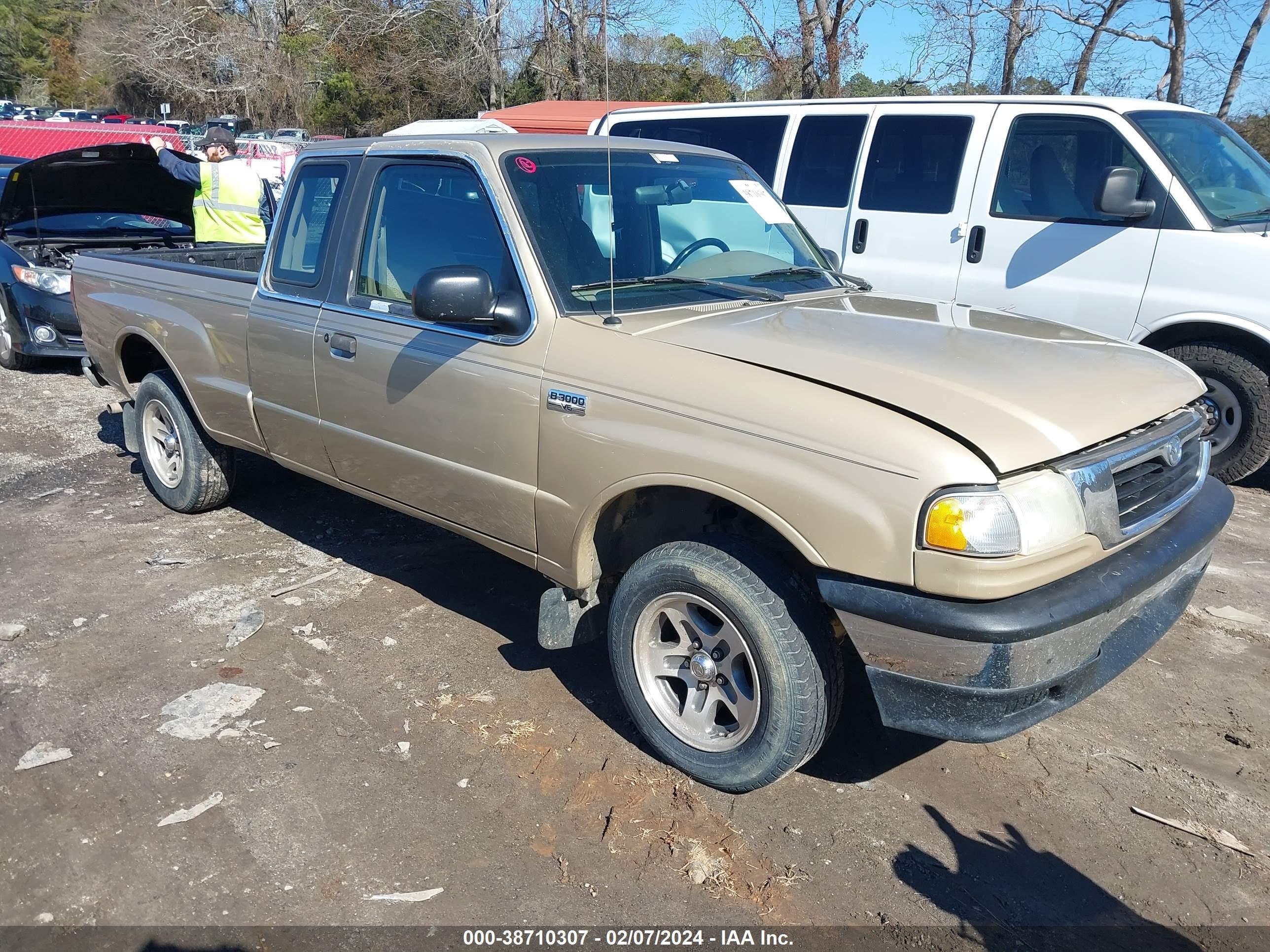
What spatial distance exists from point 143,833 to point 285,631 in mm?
1374

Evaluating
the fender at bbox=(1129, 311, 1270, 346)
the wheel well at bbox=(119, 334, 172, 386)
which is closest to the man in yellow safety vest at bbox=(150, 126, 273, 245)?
the wheel well at bbox=(119, 334, 172, 386)

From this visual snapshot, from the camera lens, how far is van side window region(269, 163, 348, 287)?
432cm

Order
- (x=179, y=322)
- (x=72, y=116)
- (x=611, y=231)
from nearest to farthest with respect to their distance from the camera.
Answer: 1. (x=611, y=231)
2. (x=179, y=322)
3. (x=72, y=116)

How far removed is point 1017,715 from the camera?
273 cm

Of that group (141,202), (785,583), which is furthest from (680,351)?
(141,202)

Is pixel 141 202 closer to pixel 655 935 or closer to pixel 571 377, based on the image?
pixel 571 377

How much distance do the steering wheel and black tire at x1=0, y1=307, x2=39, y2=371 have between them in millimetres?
7642

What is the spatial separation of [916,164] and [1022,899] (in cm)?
533

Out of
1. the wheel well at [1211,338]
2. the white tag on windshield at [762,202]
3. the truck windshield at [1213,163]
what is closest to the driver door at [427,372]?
the white tag on windshield at [762,202]

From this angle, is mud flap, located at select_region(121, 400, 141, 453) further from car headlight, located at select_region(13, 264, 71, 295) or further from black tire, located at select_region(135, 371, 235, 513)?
car headlight, located at select_region(13, 264, 71, 295)

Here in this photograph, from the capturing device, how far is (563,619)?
3535 mm

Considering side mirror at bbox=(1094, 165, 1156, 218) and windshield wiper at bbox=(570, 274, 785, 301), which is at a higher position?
side mirror at bbox=(1094, 165, 1156, 218)

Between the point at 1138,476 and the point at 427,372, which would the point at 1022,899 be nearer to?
the point at 1138,476

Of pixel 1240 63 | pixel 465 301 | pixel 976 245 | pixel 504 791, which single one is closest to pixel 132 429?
pixel 465 301
